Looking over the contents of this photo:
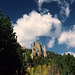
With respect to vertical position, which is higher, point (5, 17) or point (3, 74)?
point (5, 17)

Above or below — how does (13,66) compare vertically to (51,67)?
below

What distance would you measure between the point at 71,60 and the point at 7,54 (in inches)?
1409

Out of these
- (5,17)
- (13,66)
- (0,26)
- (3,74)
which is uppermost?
(5,17)

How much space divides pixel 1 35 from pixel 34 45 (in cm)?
11184

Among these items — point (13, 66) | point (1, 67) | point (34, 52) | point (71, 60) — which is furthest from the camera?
point (34, 52)

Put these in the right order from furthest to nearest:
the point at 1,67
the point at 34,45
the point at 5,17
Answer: the point at 34,45 → the point at 5,17 → the point at 1,67

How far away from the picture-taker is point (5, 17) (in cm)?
2944

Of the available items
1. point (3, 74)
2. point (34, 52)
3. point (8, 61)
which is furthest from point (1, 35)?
point (34, 52)

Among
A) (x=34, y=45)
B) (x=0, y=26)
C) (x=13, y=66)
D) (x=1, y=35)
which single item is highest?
(x=34, y=45)

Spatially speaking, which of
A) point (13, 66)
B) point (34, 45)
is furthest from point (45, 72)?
point (34, 45)

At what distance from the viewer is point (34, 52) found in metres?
118

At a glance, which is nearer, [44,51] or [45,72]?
[45,72]

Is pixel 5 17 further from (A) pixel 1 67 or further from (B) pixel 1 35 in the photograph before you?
(A) pixel 1 67

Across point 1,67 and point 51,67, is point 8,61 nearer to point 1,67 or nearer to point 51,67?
point 1,67
